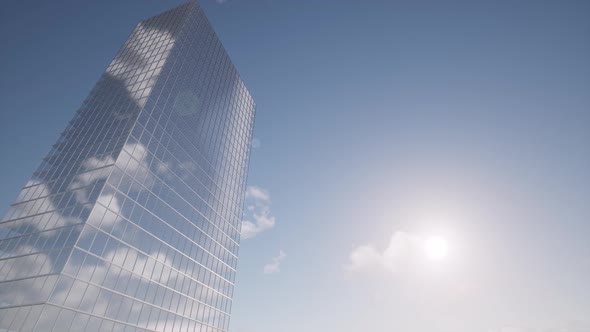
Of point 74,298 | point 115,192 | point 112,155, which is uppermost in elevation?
point 112,155

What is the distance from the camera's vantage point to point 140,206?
42531 millimetres

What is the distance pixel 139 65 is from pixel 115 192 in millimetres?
29542

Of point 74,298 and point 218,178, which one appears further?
point 218,178

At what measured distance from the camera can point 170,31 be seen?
6294cm

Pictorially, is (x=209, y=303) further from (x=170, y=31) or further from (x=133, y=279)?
(x=170, y=31)

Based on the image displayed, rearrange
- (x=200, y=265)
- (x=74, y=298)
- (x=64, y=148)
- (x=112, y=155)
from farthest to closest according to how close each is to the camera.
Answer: (x=200, y=265) < (x=64, y=148) < (x=112, y=155) < (x=74, y=298)

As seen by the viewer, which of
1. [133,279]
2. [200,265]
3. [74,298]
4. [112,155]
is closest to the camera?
[74,298]

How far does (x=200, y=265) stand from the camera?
5228 centimetres

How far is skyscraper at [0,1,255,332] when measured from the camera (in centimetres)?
3206

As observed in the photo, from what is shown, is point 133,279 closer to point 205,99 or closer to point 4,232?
point 4,232

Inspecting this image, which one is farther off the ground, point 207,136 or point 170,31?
point 170,31

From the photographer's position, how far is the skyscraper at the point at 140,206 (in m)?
32.1

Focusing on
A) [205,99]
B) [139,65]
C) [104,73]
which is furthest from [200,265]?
[104,73]

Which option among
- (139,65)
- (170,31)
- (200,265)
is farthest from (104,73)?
(200,265)
